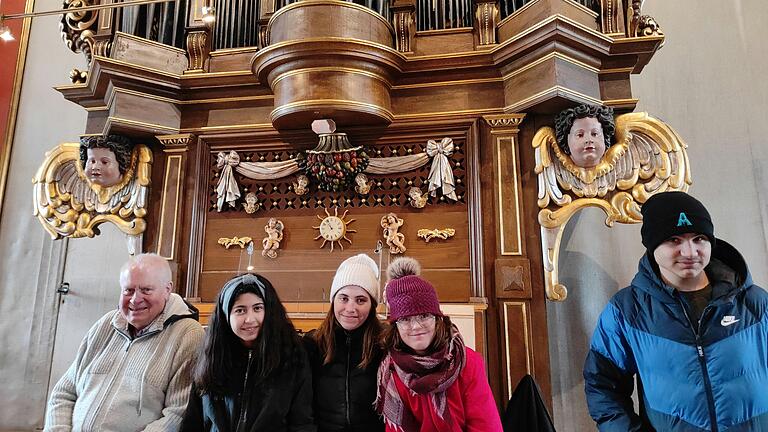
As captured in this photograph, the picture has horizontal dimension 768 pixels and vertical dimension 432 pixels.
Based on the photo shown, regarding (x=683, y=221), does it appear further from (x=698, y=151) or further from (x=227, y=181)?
(x=227, y=181)

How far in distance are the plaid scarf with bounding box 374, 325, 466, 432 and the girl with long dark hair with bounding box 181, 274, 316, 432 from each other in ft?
0.87

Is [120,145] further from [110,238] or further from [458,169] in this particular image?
[458,169]

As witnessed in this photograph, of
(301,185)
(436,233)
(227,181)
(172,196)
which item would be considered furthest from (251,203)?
(436,233)

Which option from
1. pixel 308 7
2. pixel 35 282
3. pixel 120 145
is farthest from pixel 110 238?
pixel 308 7

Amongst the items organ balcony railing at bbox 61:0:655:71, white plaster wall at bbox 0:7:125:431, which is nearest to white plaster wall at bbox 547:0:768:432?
organ balcony railing at bbox 61:0:655:71

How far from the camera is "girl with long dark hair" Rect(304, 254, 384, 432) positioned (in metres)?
1.74

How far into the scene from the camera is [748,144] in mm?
3582

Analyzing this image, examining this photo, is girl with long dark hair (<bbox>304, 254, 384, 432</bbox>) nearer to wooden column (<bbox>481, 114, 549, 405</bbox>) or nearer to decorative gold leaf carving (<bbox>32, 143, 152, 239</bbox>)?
wooden column (<bbox>481, 114, 549, 405</bbox>)

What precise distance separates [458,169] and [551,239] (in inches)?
27.3

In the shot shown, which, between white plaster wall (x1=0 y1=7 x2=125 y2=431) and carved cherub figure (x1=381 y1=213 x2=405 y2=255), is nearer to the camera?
carved cherub figure (x1=381 y1=213 x2=405 y2=255)

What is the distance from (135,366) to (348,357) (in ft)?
2.51

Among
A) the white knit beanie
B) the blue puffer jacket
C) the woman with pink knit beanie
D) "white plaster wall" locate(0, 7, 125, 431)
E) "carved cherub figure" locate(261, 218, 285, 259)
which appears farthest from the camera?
"white plaster wall" locate(0, 7, 125, 431)

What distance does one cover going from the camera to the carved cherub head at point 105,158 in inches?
129

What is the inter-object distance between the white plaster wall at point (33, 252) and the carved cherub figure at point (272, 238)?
1733 millimetres
